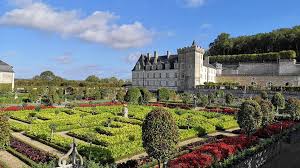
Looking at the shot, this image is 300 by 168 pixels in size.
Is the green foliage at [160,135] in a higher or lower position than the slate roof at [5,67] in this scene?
lower

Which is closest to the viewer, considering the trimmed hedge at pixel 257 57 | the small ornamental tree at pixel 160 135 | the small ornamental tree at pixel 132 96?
the small ornamental tree at pixel 160 135

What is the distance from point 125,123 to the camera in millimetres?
26672

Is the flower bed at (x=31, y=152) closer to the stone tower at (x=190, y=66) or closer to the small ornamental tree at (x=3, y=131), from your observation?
the small ornamental tree at (x=3, y=131)

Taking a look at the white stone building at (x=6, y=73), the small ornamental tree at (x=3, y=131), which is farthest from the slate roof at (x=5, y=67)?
the small ornamental tree at (x=3, y=131)

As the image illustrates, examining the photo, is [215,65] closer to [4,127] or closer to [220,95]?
[220,95]

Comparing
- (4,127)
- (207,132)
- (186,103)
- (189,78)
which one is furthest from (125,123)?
(189,78)

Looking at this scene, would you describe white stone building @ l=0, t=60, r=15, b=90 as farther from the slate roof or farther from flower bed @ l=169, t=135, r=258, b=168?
flower bed @ l=169, t=135, r=258, b=168

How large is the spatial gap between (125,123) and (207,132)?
7069 millimetres

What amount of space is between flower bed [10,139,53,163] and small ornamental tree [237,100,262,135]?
12.4 m

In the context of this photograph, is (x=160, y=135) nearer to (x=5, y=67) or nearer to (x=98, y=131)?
(x=98, y=131)

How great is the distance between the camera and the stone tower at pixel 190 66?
6494 cm

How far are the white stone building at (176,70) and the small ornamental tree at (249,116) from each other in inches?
1724

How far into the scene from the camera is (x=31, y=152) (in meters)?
16.5

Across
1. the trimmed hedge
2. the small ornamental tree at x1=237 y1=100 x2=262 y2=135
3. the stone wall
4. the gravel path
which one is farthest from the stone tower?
the gravel path
